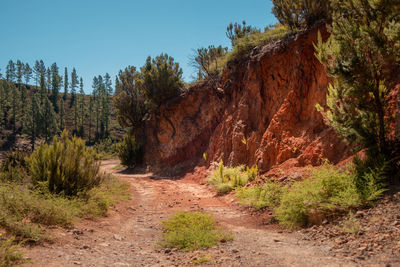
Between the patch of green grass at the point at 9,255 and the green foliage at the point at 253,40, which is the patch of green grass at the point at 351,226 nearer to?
the patch of green grass at the point at 9,255

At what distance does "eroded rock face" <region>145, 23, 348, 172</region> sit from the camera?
9.03 m

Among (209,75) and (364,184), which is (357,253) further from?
(209,75)

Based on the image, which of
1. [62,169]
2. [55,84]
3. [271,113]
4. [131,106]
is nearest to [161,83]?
[131,106]

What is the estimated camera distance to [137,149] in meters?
22.5

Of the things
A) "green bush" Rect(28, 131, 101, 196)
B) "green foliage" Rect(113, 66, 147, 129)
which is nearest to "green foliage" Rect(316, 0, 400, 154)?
"green bush" Rect(28, 131, 101, 196)

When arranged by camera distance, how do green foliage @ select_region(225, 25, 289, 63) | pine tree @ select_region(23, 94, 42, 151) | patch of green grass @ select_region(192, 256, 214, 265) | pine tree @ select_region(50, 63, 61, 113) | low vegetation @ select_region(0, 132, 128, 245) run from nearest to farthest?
patch of green grass @ select_region(192, 256, 214, 265), low vegetation @ select_region(0, 132, 128, 245), green foliage @ select_region(225, 25, 289, 63), pine tree @ select_region(23, 94, 42, 151), pine tree @ select_region(50, 63, 61, 113)

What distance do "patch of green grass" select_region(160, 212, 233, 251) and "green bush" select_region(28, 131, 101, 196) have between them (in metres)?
2.89

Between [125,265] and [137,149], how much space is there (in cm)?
1945

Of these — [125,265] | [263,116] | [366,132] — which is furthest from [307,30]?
[125,265]

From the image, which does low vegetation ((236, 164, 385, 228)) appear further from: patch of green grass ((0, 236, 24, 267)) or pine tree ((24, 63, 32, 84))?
pine tree ((24, 63, 32, 84))

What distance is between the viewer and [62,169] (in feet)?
21.9

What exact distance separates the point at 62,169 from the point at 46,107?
56369mm

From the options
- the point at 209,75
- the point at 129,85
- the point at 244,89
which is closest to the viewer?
the point at 244,89

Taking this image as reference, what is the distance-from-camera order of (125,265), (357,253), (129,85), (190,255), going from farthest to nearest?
(129,85) → (190,255) → (125,265) → (357,253)
